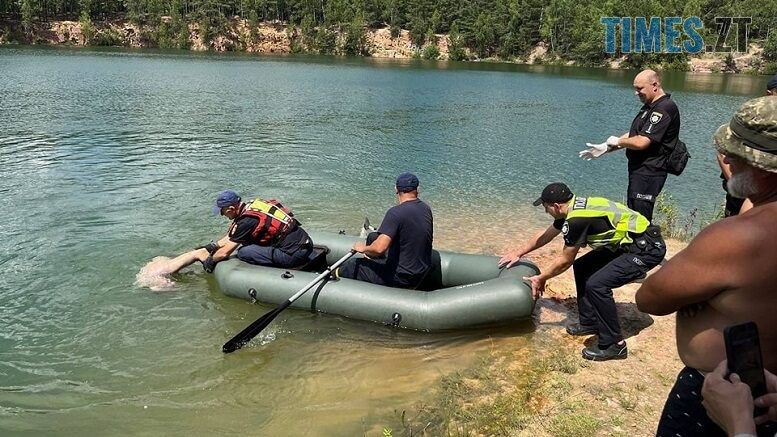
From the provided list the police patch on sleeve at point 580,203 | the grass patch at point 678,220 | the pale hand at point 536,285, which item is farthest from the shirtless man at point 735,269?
the grass patch at point 678,220

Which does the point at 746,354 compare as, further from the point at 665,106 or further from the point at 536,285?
the point at 665,106

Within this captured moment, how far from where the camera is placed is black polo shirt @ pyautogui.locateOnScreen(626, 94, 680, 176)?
17.6 ft

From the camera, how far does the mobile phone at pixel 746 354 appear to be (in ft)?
5.51

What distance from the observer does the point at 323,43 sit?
7819 centimetres

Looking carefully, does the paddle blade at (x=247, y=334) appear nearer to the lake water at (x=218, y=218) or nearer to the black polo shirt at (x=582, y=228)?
the lake water at (x=218, y=218)

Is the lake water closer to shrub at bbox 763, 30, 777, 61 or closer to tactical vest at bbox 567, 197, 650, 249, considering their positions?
tactical vest at bbox 567, 197, 650, 249

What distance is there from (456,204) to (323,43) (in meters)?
72.5

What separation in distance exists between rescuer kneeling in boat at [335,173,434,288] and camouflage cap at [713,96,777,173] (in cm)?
362

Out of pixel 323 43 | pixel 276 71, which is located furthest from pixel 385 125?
pixel 323 43

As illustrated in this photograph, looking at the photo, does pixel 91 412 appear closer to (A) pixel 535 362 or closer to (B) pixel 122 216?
(A) pixel 535 362

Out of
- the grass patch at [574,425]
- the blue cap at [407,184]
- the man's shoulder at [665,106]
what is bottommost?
the grass patch at [574,425]

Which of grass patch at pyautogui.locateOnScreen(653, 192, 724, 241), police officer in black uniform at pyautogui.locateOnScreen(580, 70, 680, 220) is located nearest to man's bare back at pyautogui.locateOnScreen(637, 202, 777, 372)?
police officer in black uniform at pyautogui.locateOnScreen(580, 70, 680, 220)

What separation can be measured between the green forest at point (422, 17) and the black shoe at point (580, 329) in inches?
2463

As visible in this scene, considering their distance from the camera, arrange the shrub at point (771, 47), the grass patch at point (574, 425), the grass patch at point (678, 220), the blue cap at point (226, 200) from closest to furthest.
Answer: the grass patch at point (574, 425) < the blue cap at point (226, 200) < the grass patch at point (678, 220) < the shrub at point (771, 47)
